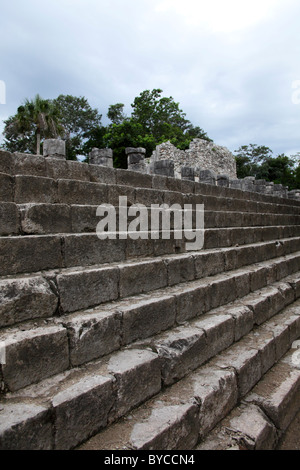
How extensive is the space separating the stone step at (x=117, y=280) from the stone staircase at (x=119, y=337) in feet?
0.03

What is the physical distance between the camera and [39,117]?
68.6 ft

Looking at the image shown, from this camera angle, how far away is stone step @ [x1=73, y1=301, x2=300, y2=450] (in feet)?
5.99

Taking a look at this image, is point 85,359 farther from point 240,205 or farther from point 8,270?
point 240,205

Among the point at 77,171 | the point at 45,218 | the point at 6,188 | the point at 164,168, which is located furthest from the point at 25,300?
the point at 164,168

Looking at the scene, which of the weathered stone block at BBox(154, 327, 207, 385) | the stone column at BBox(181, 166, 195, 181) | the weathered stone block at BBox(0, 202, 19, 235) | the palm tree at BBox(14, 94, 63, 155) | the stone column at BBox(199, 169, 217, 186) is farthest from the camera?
the palm tree at BBox(14, 94, 63, 155)

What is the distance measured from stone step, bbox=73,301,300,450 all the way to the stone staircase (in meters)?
0.01

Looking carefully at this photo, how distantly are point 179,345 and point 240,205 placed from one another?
15.5 feet

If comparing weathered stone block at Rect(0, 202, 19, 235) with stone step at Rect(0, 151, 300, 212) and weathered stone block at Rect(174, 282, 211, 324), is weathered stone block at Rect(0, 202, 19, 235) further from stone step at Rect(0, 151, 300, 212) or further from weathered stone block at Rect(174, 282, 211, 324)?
weathered stone block at Rect(174, 282, 211, 324)

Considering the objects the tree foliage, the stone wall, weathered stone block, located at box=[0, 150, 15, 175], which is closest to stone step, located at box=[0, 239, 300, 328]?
weathered stone block, located at box=[0, 150, 15, 175]

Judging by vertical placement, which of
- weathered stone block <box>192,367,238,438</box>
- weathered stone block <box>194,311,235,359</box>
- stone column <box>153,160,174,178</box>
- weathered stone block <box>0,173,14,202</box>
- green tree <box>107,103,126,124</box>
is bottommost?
weathered stone block <box>192,367,238,438</box>

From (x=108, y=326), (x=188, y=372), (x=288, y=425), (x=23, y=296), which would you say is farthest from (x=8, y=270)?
(x=288, y=425)

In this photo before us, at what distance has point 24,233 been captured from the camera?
2.61m

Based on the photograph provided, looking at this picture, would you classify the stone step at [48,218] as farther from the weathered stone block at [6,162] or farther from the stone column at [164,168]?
the stone column at [164,168]
